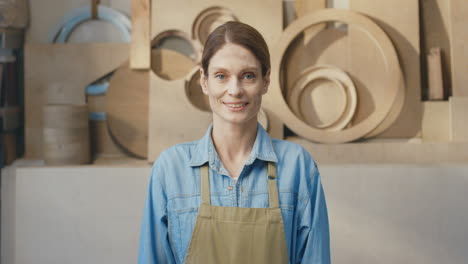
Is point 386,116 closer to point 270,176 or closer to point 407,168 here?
point 407,168

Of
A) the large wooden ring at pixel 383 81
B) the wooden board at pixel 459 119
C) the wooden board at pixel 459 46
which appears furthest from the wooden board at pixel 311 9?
the wooden board at pixel 459 119

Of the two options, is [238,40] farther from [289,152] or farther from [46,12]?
[46,12]

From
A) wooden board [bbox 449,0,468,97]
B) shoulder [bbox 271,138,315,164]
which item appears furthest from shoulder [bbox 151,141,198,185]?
wooden board [bbox 449,0,468,97]

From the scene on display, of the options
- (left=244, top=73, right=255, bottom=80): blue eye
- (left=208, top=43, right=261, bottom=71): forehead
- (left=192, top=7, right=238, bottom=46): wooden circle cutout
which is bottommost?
(left=244, top=73, right=255, bottom=80): blue eye

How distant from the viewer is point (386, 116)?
262cm

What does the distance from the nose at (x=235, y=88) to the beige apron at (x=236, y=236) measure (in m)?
0.29

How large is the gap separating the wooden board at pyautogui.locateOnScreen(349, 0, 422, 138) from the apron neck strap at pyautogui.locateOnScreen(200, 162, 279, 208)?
1696 mm

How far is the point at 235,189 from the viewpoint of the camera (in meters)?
1.17

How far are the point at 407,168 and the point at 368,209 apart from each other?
30cm

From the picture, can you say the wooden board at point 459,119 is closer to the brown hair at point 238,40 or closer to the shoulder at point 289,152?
the shoulder at point 289,152

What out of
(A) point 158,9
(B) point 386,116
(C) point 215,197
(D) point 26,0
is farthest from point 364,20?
(D) point 26,0

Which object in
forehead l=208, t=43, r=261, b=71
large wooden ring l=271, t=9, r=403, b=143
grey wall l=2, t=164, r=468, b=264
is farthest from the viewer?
large wooden ring l=271, t=9, r=403, b=143

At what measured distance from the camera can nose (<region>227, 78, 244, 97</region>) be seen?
1.13 m

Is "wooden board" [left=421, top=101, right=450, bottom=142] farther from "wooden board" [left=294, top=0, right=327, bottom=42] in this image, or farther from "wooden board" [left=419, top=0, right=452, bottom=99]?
"wooden board" [left=294, top=0, right=327, bottom=42]
